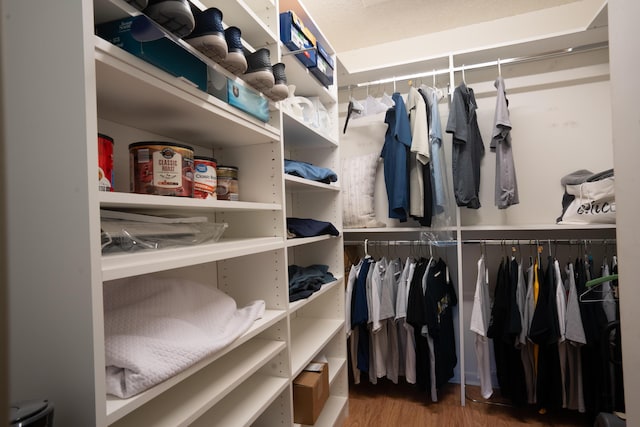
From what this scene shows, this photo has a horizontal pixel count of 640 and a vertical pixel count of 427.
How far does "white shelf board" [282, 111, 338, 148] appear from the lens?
4.71ft

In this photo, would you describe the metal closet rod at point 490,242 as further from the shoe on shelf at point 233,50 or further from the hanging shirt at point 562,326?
the shoe on shelf at point 233,50

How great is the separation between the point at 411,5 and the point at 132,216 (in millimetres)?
2025

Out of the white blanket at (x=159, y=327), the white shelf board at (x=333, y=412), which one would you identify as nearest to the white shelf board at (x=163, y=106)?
the white blanket at (x=159, y=327)

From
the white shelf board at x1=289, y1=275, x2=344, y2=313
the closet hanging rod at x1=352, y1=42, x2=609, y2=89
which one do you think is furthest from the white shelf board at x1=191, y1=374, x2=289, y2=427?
the closet hanging rod at x1=352, y1=42, x2=609, y2=89

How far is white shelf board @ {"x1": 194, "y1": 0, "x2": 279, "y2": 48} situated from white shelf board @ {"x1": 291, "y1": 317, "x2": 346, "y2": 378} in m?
1.34

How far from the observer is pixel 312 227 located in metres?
1.61

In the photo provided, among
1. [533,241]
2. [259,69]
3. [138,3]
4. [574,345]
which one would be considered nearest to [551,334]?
[574,345]

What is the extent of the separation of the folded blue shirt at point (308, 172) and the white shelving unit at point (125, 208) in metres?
0.07

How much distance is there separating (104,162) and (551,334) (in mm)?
2149

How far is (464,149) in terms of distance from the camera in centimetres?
195

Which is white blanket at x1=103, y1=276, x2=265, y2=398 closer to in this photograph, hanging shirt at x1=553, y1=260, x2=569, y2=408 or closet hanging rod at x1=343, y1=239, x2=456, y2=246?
closet hanging rod at x1=343, y1=239, x2=456, y2=246

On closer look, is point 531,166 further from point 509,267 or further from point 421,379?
point 421,379

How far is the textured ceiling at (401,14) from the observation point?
195 cm

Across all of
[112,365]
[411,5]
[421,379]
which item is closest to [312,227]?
[112,365]
